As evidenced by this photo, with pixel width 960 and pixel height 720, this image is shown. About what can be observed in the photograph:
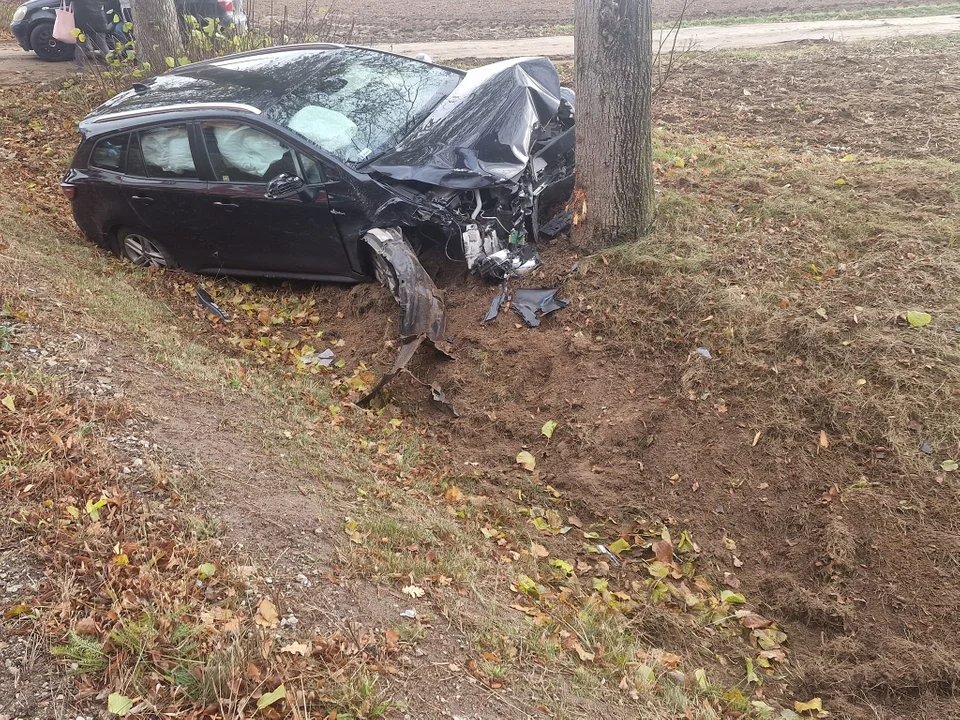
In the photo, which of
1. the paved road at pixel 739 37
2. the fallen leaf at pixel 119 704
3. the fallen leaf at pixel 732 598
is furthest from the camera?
the paved road at pixel 739 37

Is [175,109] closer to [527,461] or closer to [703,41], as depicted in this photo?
[527,461]

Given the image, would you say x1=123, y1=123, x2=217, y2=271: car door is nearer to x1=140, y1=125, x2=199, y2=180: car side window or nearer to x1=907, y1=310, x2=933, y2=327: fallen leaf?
x1=140, y1=125, x2=199, y2=180: car side window

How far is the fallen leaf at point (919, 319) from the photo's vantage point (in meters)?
5.31

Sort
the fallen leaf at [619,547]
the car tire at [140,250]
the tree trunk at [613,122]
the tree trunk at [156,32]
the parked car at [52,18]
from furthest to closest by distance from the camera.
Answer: the parked car at [52,18] < the tree trunk at [156,32] < the car tire at [140,250] < the tree trunk at [613,122] < the fallen leaf at [619,547]

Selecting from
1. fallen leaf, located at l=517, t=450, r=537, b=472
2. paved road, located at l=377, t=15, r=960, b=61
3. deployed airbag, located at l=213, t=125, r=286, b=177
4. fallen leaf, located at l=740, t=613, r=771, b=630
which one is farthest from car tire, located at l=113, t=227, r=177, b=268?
paved road, located at l=377, t=15, r=960, b=61

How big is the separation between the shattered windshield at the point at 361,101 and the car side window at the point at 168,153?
1.04m

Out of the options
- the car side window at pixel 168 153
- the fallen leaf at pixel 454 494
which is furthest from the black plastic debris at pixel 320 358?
the car side window at pixel 168 153

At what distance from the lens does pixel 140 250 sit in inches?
306

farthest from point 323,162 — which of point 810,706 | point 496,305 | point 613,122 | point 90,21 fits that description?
point 90,21

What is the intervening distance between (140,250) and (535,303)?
4.40m

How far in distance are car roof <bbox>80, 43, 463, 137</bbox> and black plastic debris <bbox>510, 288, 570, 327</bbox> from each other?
2768mm

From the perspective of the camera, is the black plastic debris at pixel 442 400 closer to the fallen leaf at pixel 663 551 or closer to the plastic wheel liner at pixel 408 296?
the plastic wheel liner at pixel 408 296

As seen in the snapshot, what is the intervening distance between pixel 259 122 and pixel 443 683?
196 inches

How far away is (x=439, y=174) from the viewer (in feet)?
20.1
